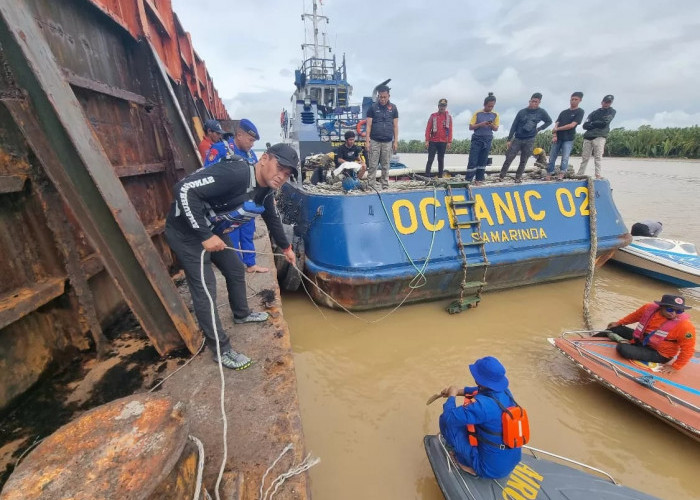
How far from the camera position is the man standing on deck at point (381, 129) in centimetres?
608

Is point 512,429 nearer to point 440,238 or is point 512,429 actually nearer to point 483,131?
point 440,238

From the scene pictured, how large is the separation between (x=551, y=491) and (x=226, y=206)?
124 inches

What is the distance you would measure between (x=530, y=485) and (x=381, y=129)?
216 inches

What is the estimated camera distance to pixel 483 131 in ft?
22.5

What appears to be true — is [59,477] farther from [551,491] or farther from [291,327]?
[291,327]

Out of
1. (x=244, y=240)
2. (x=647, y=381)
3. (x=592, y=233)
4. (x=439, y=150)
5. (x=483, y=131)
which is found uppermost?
(x=483, y=131)

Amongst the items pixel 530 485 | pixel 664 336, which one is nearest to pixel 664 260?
pixel 664 336

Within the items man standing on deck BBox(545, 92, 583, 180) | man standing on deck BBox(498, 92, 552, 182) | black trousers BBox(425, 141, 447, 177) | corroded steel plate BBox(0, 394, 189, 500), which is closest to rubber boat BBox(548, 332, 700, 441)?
man standing on deck BBox(498, 92, 552, 182)

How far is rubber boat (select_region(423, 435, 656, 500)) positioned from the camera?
7.74 feet

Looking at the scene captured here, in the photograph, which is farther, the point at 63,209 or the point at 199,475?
the point at 63,209

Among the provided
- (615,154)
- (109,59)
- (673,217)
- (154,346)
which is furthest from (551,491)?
(615,154)

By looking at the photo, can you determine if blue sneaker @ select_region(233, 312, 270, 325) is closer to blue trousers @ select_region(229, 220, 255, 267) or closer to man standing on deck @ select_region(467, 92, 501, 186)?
blue trousers @ select_region(229, 220, 255, 267)

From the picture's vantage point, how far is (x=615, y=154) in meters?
36.3

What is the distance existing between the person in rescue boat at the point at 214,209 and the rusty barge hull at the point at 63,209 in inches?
7.5
